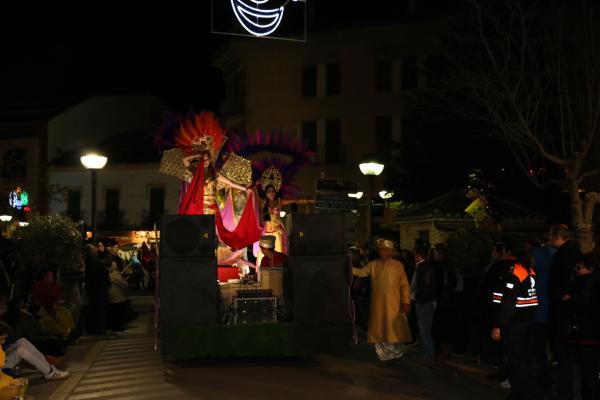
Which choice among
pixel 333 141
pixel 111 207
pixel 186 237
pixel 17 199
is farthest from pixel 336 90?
pixel 186 237

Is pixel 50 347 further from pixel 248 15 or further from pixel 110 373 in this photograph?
pixel 248 15

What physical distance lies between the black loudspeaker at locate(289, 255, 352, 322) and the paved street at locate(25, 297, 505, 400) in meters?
0.81

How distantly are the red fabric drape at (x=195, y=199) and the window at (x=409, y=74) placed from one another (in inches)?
1060

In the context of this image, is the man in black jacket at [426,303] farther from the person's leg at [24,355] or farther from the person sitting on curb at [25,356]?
the person's leg at [24,355]

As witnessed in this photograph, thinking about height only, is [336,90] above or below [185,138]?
above

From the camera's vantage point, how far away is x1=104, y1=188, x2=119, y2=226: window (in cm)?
5625

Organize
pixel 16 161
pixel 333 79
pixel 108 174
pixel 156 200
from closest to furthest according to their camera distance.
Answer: pixel 333 79 → pixel 156 200 → pixel 16 161 → pixel 108 174

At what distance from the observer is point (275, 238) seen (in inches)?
612

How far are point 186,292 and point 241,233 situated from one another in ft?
11.0

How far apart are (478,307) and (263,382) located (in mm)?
3100

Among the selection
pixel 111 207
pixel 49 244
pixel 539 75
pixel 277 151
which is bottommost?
pixel 49 244

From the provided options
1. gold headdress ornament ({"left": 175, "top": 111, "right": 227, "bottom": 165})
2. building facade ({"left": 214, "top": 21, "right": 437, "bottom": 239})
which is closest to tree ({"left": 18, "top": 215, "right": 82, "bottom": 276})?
gold headdress ornament ({"left": 175, "top": 111, "right": 227, "bottom": 165})

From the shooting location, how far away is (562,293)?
9.09 metres

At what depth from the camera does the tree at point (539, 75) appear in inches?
790
